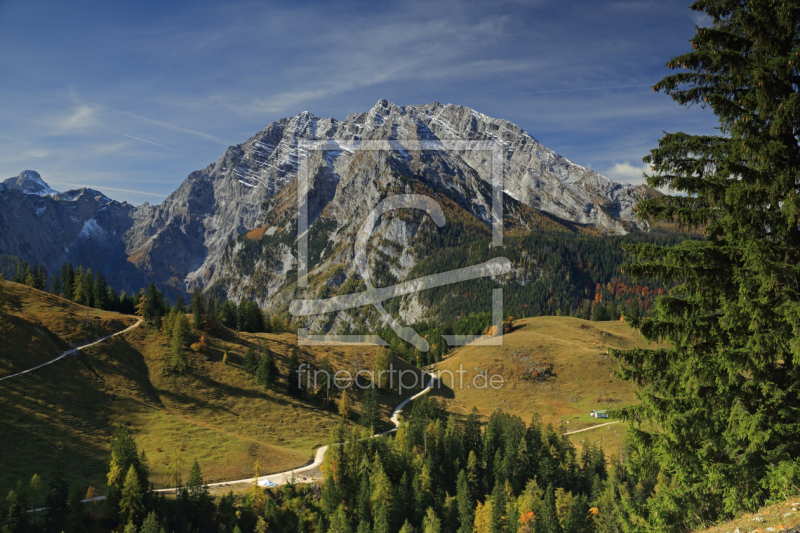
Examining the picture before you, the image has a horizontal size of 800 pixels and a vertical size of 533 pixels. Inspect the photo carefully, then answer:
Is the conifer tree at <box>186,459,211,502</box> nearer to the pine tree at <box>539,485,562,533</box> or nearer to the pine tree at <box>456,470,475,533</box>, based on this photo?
the pine tree at <box>456,470,475,533</box>

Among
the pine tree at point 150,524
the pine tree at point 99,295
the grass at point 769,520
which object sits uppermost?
the pine tree at point 99,295

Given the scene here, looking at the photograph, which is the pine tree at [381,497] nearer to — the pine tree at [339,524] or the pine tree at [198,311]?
the pine tree at [339,524]

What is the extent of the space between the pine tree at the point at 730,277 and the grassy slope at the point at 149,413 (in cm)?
6869

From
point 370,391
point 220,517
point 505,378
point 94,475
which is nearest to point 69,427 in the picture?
point 94,475

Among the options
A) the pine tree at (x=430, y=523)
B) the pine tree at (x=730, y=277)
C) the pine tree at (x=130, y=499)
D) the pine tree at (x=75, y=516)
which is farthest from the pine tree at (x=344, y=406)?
the pine tree at (x=730, y=277)

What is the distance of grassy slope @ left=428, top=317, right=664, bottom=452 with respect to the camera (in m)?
A: 116

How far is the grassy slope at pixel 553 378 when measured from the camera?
116375 mm

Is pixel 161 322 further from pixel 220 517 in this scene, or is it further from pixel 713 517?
pixel 713 517

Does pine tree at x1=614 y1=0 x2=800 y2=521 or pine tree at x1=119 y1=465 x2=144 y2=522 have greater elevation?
pine tree at x1=614 y1=0 x2=800 y2=521

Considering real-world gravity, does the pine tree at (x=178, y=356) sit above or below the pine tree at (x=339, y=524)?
above

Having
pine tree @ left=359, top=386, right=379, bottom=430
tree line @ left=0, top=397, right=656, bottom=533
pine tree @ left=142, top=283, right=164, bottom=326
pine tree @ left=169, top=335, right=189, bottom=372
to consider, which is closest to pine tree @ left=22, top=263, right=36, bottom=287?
pine tree @ left=142, top=283, right=164, bottom=326

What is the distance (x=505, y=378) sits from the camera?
136m

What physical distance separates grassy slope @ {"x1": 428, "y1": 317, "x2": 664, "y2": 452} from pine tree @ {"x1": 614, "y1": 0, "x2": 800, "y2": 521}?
9308 cm

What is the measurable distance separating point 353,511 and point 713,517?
63247mm
